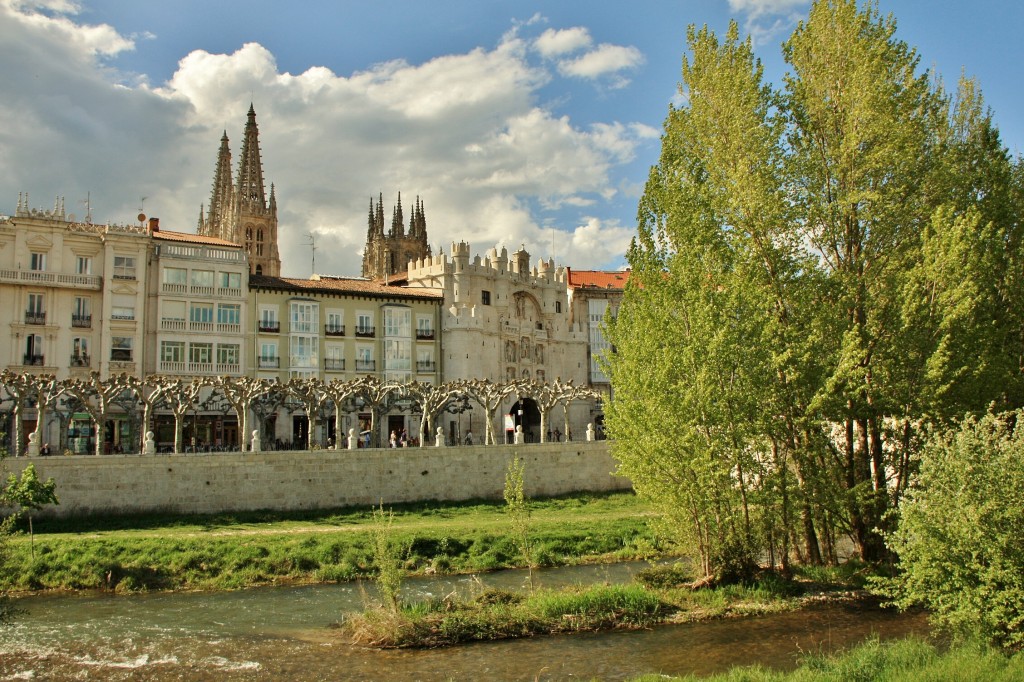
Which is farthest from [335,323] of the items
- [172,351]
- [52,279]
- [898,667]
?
[898,667]

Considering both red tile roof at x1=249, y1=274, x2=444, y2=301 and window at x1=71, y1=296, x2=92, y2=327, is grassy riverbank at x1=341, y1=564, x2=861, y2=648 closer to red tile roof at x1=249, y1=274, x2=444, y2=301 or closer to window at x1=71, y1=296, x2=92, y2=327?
window at x1=71, y1=296, x2=92, y2=327

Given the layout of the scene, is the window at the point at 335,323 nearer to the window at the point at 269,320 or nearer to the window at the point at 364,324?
the window at the point at 364,324

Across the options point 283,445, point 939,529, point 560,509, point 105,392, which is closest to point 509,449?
point 560,509

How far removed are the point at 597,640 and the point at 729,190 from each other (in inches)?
540

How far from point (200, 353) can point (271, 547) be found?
24.4m

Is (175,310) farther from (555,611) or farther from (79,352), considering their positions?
(555,611)

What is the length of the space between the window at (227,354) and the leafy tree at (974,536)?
4285cm

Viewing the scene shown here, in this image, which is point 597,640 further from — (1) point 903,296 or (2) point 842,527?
(1) point 903,296

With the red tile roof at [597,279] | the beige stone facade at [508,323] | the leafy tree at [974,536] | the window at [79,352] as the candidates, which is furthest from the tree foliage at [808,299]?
the red tile roof at [597,279]

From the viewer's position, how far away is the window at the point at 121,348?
48.6m

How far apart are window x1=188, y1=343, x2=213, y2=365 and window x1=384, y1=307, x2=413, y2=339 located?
38.5 ft

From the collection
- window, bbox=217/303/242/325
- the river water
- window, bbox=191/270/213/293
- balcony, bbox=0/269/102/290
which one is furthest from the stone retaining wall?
window, bbox=191/270/213/293

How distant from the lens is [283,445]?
50.1 m

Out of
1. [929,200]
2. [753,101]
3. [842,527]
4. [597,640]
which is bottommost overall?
[597,640]
